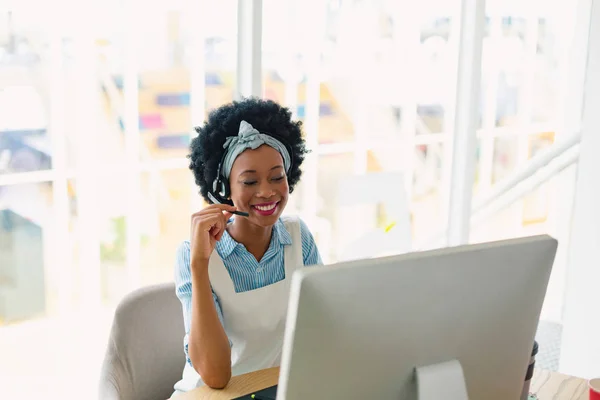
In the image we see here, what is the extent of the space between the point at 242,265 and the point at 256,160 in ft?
0.84

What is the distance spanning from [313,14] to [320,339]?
368cm

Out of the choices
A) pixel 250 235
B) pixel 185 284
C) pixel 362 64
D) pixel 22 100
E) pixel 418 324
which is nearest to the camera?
pixel 418 324

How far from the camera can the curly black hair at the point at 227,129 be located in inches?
71.9

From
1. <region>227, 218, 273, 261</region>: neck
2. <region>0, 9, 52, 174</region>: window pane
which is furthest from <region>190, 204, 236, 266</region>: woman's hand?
<region>0, 9, 52, 174</region>: window pane

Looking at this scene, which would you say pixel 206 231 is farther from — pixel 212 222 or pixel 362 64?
pixel 362 64

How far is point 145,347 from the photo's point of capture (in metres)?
1.79

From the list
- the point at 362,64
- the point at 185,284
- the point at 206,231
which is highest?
the point at 362,64

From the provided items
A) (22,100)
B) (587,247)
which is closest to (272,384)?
(587,247)

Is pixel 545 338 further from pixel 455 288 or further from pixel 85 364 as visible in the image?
pixel 455 288

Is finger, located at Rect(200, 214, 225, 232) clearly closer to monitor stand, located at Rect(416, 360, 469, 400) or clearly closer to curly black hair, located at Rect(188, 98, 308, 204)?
curly black hair, located at Rect(188, 98, 308, 204)

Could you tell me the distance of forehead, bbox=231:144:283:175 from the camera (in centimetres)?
175

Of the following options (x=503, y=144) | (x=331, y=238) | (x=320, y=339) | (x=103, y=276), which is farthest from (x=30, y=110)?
(x=503, y=144)

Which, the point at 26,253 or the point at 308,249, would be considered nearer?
the point at 308,249

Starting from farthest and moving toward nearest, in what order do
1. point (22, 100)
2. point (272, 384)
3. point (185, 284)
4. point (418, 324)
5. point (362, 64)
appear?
point (362, 64), point (22, 100), point (185, 284), point (272, 384), point (418, 324)
